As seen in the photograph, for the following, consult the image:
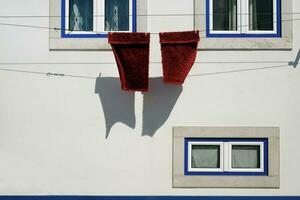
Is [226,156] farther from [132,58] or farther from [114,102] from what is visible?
[132,58]

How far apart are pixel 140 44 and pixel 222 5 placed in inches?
57.9

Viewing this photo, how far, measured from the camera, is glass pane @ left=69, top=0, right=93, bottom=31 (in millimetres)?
7055

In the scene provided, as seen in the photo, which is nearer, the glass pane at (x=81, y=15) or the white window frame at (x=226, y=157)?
the white window frame at (x=226, y=157)

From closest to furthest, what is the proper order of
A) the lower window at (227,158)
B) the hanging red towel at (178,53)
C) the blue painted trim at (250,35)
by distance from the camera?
the hanging red towel at (178,53) < the lower window at (227,158) < the blue painted trim at (250,35)

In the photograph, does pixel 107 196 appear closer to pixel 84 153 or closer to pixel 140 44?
pixel 84 153

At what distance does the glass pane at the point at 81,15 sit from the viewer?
23.1 ft

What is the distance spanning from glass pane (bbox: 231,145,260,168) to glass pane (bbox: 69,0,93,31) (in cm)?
289

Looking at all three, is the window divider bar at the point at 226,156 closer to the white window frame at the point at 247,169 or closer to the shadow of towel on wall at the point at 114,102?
the white window frame at the point at 247,169

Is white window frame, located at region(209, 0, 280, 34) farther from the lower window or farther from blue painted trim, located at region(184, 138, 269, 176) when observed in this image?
blue painted trim, located at region(184, 138, 269, 176)

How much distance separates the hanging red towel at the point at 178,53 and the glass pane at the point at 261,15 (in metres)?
1.01

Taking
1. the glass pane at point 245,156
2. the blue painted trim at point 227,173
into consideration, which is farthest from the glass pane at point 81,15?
the glass pane at point 245,156

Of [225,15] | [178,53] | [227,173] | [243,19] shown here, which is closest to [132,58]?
[178,53]

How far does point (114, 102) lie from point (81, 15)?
4.80 feet

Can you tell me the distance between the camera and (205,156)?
6895 millimetres
